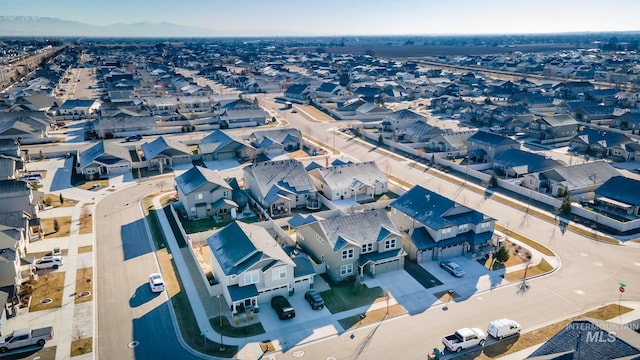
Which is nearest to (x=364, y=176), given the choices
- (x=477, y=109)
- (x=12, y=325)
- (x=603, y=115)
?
(x=12, y=325)

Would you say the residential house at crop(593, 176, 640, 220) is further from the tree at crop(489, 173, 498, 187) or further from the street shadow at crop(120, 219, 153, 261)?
the street shadow at crop(120, 219, 153, 261)

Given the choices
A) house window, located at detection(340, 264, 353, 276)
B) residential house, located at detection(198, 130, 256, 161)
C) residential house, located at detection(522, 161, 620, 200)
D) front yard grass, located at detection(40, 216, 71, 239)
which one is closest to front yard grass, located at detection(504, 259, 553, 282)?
house window, located at detection(340, 264, 353, 276)

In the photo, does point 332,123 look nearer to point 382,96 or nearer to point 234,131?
point 234,131

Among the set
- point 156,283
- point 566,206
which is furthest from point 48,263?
point 566,206

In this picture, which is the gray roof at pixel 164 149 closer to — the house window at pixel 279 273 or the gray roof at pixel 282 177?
the gray roof at pixel 282 177

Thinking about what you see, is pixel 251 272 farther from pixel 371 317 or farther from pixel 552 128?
pixel 552 128
